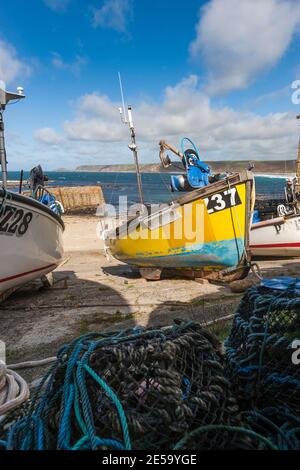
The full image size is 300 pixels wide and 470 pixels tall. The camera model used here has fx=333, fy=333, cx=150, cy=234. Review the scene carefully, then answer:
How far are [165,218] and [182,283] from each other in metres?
1.77

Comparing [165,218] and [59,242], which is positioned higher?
[165,218]

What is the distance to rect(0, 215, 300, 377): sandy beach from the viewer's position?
507 centimetres

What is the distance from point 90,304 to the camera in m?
6.81

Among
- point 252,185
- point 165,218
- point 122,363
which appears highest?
point 252,185

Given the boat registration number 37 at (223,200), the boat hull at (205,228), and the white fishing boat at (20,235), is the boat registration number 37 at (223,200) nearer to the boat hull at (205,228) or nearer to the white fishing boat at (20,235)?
the boat hull at (205,228)

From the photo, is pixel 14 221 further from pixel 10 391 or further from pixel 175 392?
pixel 175 392

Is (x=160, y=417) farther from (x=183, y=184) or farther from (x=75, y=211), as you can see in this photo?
(x=75, y=211)

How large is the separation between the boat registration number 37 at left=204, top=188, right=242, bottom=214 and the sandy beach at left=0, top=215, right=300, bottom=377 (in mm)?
1951

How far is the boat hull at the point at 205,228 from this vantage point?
309 inches

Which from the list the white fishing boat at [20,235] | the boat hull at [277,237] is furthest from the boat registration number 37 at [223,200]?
the boat hull at [277,237]

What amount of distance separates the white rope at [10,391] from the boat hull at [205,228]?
5.89 m
